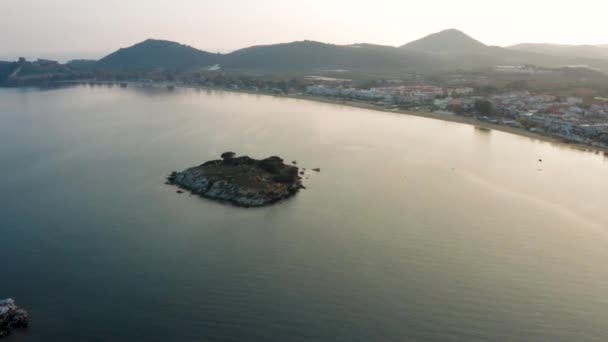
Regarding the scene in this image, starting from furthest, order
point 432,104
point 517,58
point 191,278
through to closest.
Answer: point 517,58 → point 432,104 → point 191,278

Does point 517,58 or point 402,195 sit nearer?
point 402,195

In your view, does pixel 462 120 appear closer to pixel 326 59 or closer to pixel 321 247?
pixel 321 247

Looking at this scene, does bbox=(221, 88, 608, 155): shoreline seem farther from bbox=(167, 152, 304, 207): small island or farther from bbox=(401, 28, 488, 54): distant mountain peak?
bbox=(401, 28, 488, 54): distant mountain peak

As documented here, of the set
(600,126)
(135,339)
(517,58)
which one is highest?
(517,58)

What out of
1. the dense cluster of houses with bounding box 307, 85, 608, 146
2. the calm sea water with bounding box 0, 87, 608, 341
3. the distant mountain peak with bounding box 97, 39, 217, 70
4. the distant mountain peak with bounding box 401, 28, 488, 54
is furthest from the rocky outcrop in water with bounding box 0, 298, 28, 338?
the distant mountain peak with bounding box 401, 28, 488, 54

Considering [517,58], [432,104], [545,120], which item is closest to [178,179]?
[545,120]

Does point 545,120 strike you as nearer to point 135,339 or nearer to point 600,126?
point 600,126
